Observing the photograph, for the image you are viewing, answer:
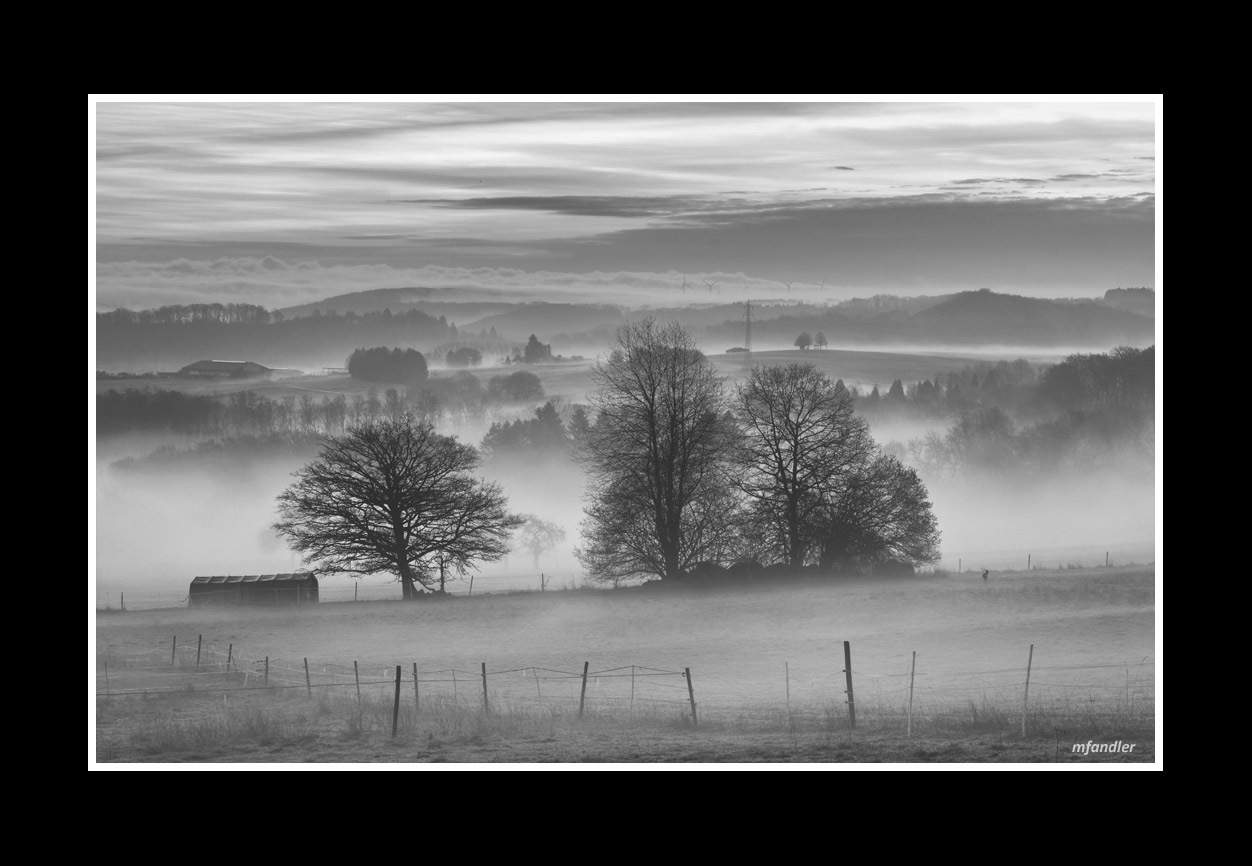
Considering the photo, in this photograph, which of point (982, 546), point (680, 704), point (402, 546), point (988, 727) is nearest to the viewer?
point (988, 727)

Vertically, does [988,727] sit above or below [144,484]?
below

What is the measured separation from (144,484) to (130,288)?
2.32m

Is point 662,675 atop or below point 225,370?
below

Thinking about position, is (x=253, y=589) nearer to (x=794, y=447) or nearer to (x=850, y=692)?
(x=794, y=447)

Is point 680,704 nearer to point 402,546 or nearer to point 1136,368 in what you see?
point 402,546

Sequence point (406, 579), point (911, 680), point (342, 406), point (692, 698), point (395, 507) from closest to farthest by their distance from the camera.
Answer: point (692, 698)
point (911, 680)
point (342, 406)
point (395, 507)
point (406, 579)

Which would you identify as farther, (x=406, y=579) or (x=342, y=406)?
(x=406, y=579)

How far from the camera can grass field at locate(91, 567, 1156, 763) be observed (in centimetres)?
1579

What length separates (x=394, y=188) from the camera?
16766 millimetres

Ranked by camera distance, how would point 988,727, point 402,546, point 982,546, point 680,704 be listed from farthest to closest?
point 402,546 < point 982,546 < point 680,704 < point 988,727

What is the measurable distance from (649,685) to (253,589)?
5194 millimetres

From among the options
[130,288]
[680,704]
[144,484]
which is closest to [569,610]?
[680,704]

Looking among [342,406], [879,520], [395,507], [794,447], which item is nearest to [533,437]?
[342,406]

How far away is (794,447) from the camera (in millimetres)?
18844
